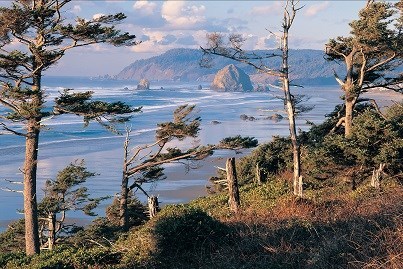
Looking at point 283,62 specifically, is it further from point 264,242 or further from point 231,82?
point 231,82

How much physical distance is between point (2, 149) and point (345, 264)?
40048mm

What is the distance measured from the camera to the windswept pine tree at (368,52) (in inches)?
690

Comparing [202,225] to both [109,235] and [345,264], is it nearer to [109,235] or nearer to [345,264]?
[345,264]

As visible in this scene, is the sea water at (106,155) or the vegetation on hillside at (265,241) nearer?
the vegetation on hillside at (265,241)

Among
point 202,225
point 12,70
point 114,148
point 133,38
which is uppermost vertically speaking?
point 133,38

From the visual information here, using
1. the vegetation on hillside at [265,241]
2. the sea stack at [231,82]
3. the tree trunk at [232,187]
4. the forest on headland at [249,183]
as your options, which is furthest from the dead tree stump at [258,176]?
the sea stack at [231,82]

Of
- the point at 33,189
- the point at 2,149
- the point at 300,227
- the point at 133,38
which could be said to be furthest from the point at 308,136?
the point at 2,149

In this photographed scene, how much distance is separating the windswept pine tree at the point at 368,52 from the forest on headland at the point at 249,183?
0.05 metres

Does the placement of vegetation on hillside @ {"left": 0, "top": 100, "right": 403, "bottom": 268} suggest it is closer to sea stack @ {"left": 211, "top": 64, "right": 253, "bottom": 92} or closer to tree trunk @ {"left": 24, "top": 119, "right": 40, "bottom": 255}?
tree trunk @ {"left": 24, "top": 119, "right": 40, "bottom": 255}

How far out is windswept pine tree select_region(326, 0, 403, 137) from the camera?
17.5 metres

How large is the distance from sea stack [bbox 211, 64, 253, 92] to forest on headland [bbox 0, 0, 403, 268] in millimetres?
148468

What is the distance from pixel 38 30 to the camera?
13.9 metres

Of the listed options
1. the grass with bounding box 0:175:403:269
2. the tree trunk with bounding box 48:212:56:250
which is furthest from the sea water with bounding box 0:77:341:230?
the grass with bounding box 0:175:403:269

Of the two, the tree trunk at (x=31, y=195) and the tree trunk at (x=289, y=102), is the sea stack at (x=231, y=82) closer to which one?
the tree trunk at (x=289, y=102)
